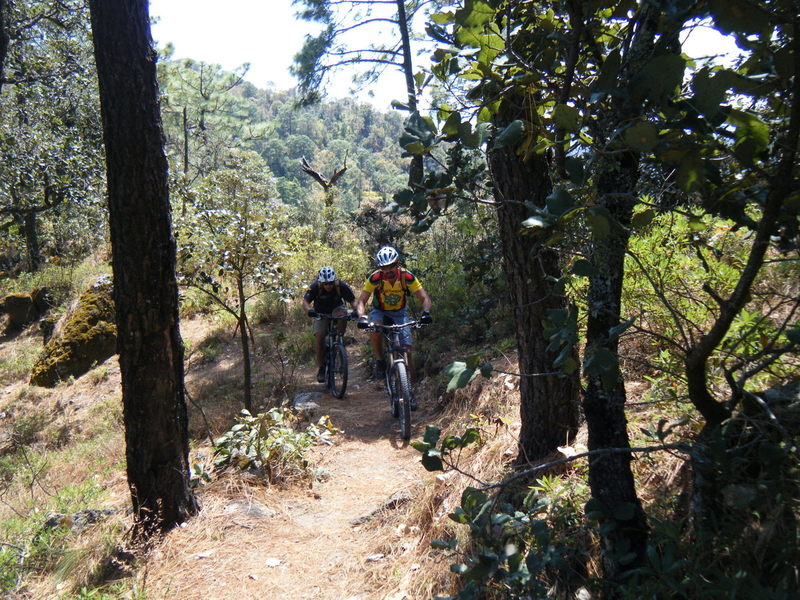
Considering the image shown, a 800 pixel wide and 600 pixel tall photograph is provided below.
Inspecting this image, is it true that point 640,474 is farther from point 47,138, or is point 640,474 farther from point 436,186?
point 47,138

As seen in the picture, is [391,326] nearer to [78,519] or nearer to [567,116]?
[78,519]

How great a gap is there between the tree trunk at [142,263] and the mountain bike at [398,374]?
7.70ft

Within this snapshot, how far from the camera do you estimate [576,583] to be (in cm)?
221

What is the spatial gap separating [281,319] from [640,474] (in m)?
10.1

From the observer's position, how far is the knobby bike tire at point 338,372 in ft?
23.6

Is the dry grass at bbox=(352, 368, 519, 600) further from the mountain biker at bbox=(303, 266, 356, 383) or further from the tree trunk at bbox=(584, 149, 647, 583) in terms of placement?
the mountain biker at bbox=(303, 266, 356, 383)

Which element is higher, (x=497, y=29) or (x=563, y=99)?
(x=497, y=29)

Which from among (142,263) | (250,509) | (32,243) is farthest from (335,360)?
(32,243)

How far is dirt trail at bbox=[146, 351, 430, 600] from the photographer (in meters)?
3.28

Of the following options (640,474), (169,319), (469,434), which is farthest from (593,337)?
(169,319)

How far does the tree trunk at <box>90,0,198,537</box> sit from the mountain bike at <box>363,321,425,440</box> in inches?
92.4

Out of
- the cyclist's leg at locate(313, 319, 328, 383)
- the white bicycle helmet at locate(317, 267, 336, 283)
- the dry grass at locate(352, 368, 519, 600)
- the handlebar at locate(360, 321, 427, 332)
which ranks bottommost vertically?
the dry grass at locate(352, 368, 519, 600)

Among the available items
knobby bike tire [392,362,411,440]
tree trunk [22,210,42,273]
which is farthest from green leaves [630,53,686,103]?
tree trunk [22,210,42,273]

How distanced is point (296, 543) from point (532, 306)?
2.40 m
